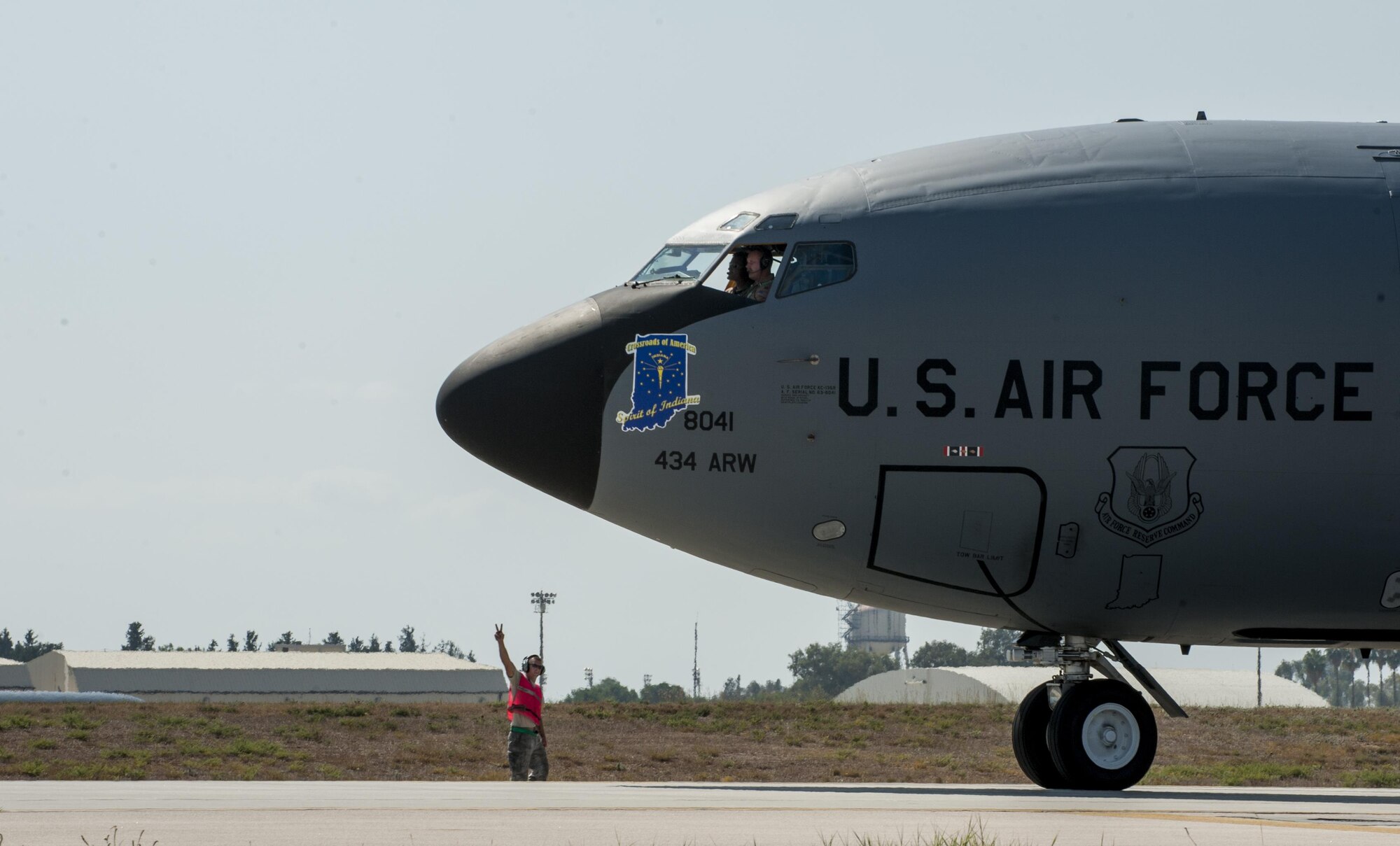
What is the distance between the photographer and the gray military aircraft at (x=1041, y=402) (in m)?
16.0

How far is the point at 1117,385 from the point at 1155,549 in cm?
160

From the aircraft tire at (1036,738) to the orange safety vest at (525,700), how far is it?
6.98m

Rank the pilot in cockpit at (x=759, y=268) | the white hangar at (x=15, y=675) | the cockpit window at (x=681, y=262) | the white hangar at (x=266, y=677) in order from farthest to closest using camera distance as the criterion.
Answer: the white hangar at (x=15, y=675)
the white hangar at (x=266, y=677)
the cockpit window at (x=681, y=262)
the pilot in cockpit at (x=759, y=268)

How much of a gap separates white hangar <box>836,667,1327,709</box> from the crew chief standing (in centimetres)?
7226

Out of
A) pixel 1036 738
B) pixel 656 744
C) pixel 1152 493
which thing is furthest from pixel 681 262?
pixel 656 744

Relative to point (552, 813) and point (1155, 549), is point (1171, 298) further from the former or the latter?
point (552, 813)

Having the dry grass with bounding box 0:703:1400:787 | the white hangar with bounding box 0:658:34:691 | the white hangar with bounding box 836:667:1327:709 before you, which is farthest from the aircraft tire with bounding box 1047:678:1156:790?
the white hangar with bounding box 0:658:34:691

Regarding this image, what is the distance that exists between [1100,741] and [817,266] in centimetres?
542

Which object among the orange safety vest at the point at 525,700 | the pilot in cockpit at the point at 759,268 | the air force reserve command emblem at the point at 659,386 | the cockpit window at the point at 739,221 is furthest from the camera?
the orange safety vest at the point at 525,700

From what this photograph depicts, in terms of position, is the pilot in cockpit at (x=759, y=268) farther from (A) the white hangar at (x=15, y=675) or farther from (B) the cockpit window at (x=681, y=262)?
(A) the white hangar at (x=15, y=675)

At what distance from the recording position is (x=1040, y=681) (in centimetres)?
9925

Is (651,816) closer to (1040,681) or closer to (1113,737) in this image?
(1113,737)

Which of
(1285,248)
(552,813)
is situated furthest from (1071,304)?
(552,813)

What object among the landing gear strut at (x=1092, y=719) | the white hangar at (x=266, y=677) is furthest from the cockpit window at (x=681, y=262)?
the white hangar at (x=266, y=677)
